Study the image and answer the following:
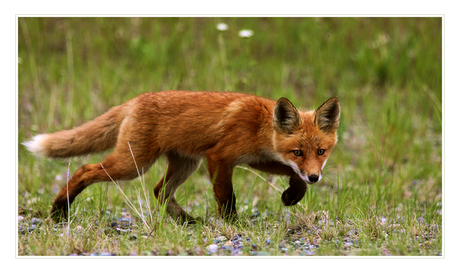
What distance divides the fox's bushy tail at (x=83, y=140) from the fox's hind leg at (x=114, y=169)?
0.34 meters

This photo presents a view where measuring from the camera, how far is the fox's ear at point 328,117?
469 centimetres

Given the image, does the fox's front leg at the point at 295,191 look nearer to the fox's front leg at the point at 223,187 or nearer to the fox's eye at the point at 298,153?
the fox's eye at the point at 298,153

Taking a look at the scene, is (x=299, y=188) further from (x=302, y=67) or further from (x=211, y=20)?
(x=211, y=20)

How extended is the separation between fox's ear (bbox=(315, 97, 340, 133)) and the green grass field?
0.81 m

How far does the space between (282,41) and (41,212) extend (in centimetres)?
836

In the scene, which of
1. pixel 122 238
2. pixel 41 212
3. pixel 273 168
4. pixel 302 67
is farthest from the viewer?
pixel 302 67

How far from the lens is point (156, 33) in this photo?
38.5ft

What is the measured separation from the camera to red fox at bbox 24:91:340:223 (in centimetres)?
468

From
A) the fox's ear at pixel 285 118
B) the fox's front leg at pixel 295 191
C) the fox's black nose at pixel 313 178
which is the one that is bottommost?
the fox's front leg at pixel 295 191

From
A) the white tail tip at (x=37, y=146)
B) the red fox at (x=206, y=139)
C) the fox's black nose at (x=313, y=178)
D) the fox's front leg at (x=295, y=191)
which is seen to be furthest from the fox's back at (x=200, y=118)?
the white tail tip at (x=37, y=146)

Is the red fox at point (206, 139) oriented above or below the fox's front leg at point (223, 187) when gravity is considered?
Answer: above

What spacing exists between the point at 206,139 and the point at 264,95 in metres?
5.37

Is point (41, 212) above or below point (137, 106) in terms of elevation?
below

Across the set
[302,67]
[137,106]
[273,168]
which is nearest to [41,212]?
[137,106]
